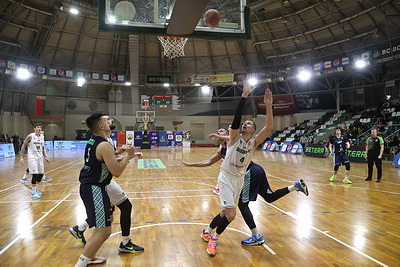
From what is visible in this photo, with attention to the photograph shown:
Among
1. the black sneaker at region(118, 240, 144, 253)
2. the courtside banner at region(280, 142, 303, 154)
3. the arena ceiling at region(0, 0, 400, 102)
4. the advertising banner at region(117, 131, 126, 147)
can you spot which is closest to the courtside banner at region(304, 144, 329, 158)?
the courtside banner at region(280, 142, 303, 154)

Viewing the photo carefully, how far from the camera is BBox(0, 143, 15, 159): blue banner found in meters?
19.8

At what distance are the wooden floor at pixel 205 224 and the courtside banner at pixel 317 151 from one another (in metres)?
10.8

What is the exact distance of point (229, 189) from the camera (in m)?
3.93

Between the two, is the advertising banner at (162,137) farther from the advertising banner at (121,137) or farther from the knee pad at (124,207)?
the knee pad at (124,207)

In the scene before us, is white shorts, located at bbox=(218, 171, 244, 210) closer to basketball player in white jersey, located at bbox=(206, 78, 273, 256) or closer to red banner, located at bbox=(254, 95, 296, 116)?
basketball player in white jersey, located at bbox=(206, 78, 273, 256)

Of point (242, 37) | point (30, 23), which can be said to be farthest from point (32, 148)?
point (30, 23)

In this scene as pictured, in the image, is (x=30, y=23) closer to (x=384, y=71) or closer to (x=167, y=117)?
(x=167, y=117)

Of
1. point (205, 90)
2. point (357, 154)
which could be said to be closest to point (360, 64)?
point (357, 154)

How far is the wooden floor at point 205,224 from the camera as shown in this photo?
3.81m

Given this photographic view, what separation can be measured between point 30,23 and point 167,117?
16.5m

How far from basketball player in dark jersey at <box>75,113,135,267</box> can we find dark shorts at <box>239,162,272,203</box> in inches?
77.5

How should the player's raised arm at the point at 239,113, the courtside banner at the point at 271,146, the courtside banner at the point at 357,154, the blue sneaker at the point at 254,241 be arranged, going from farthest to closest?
the courtside banner at the point at 271,146 < the courtside banner at the point at 357,154 < the blue sneaker at the point at 254,241 < the player's raised arm at the point at 239,113

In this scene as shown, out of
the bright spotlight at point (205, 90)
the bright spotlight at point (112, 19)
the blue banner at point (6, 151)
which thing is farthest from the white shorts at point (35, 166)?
the bright spotlight at point (205, 90)

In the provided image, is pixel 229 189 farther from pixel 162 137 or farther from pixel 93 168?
pixel 162 137
